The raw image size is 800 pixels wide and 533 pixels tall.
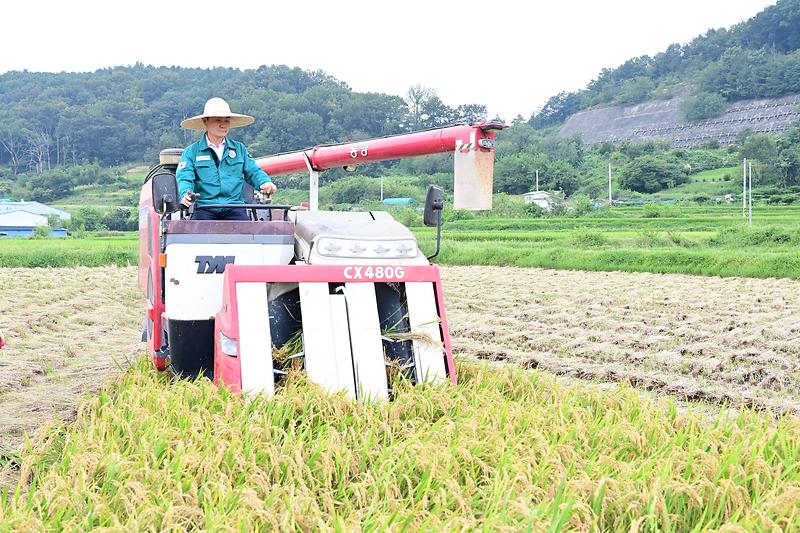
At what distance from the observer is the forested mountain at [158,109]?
1278 inches

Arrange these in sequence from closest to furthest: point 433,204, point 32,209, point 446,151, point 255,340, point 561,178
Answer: point 255,340 < point 433,204 < point 446,151 < point 32,209 < point 561,178

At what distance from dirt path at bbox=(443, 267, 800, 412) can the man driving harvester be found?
111 inches

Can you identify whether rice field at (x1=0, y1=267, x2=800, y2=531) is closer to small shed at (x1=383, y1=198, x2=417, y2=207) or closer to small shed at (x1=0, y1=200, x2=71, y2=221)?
small shed at (x1=383, y1=198, x2=417, y2=207)

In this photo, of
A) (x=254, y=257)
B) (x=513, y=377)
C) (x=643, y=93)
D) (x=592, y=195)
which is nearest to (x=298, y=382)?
(x=254, y=257)

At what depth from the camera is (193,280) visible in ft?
16.3

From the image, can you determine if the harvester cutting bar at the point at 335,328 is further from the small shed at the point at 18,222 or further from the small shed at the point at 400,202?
the small shed at the point at 18,222

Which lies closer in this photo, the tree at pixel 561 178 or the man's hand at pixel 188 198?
the man's hand at pixel 188 198

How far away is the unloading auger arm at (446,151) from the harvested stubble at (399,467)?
309 cm

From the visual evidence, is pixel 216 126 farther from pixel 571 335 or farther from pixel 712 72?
pixel 712 72

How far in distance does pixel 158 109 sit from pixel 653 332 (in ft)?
164

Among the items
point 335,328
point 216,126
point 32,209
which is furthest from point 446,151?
point 32,209

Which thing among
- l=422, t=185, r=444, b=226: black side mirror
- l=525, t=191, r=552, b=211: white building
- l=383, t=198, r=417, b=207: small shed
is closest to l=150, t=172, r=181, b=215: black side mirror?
l=422, t=185, r=444, b=226: black side mirror

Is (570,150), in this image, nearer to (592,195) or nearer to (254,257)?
(592,195)

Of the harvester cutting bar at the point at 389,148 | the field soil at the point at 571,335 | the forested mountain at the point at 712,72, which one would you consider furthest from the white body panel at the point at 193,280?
the forested mountain at the point at 712,72
